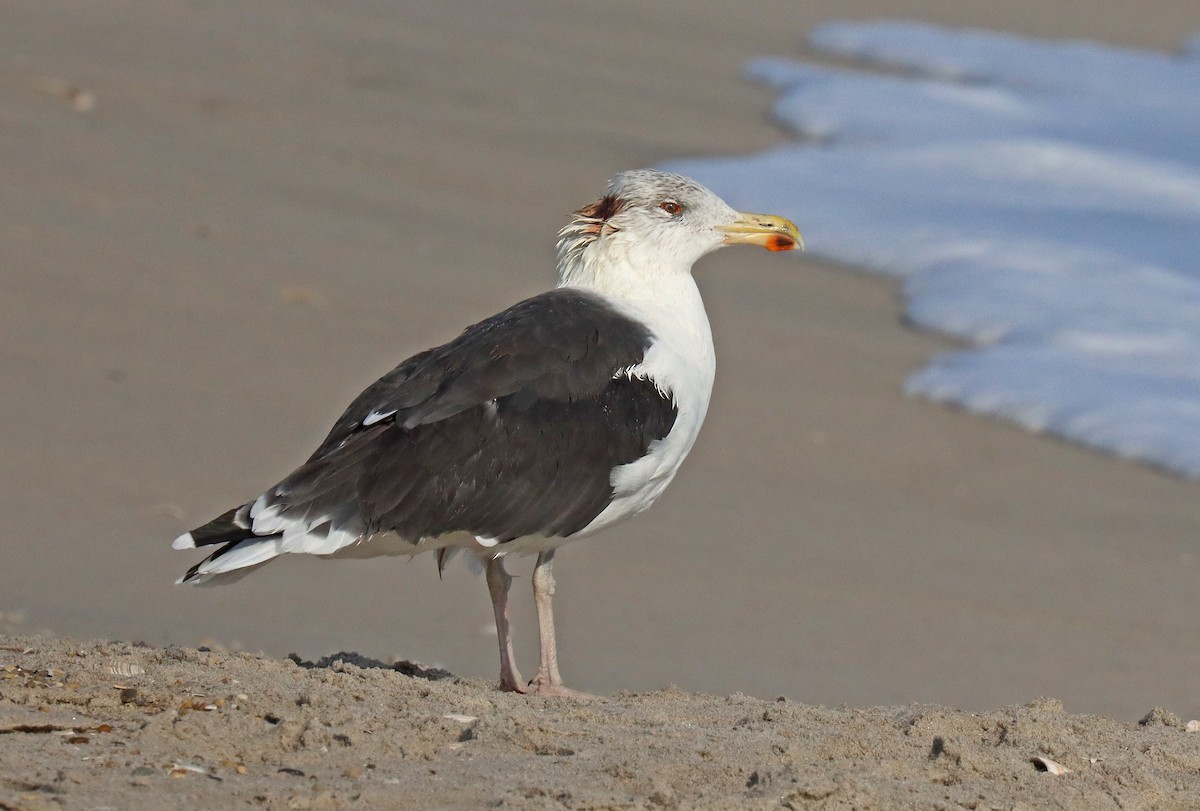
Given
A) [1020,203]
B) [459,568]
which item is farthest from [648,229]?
[1020,203]

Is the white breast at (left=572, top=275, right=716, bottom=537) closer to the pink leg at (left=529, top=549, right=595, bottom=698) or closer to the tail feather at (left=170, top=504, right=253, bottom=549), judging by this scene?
the pink leg at (left=529, top=549, right=595, bottom=698)

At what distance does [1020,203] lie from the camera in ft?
49.1

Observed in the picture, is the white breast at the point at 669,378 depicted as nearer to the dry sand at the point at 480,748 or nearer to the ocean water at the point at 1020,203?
the dry sand at the point at 480,748

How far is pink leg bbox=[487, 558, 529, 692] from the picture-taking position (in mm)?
5543

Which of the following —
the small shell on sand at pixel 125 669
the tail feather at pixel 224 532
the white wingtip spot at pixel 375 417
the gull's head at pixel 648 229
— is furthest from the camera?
the gull's head at pixel 648 229

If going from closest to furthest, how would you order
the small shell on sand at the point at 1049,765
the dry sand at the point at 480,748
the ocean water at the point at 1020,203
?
the dry sand at the point at 480,748
the small shell on sand at the point at 1049,765
the ocean water at the point at 1020,203

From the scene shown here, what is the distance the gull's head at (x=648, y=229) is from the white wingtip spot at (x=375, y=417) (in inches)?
43.9

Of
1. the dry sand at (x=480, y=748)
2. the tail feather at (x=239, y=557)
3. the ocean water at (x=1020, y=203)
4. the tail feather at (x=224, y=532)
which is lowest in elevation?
the dry sand at (x=480, y=748)

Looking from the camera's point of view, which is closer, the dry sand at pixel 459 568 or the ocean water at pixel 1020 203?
the dry sand at pixel 459 568

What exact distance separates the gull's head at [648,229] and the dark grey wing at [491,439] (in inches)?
22.4

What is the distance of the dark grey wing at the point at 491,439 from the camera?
5.07 m

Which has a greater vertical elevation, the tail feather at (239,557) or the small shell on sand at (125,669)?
the tail feather at (239,557)

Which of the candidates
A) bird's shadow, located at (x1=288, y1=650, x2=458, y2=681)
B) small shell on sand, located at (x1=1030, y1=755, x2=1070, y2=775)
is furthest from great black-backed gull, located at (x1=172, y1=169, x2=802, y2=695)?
small shell on sand, located at (x1=1030, y1=755, x2=1070, y2=775)

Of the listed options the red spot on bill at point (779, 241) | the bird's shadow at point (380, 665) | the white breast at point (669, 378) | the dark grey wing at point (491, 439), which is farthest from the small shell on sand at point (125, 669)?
the red spot on bill at point (779, 241)
